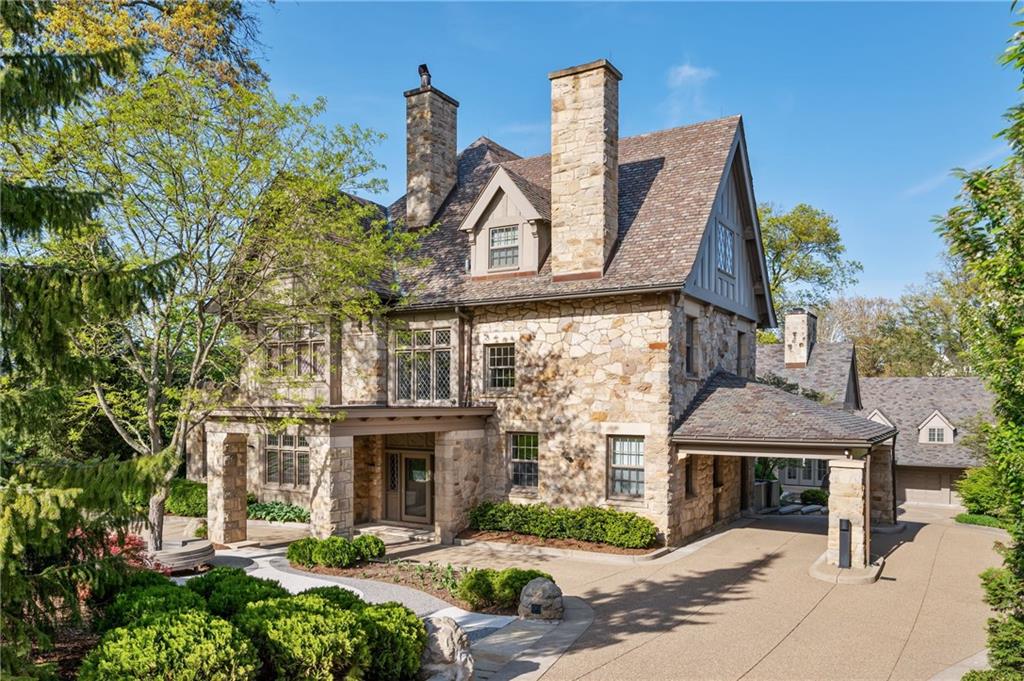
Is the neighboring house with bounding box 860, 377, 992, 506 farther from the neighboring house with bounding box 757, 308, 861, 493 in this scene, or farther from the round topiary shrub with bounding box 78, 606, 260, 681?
the round topiary shrub with bounding box 78, 606, 260, 681

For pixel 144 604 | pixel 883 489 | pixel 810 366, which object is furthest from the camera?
pixel 810 366

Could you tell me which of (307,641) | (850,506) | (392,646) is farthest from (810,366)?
(307,641)

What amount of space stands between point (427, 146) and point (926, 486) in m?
28.9

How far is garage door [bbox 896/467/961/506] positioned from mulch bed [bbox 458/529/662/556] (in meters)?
23.9

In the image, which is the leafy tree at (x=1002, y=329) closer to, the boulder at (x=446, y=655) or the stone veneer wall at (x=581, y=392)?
the boulder at (x=446, y=655)

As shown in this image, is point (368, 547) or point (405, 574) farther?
point (368, 547)

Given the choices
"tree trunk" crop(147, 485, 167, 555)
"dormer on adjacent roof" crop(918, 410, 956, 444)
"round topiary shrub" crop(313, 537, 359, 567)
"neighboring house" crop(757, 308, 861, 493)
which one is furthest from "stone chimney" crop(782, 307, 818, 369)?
"tree trunk" crop(147, 485, 167, 555)

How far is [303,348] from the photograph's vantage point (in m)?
21.3

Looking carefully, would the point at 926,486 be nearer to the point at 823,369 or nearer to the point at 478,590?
the point at 823,369

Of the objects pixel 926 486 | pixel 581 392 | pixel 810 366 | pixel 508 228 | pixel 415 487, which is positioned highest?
pixel 508 228

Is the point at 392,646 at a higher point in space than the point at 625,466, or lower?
lower

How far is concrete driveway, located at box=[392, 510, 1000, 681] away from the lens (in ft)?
31.1

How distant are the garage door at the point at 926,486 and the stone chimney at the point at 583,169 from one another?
2492cm

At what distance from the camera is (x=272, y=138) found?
47.1 feet
